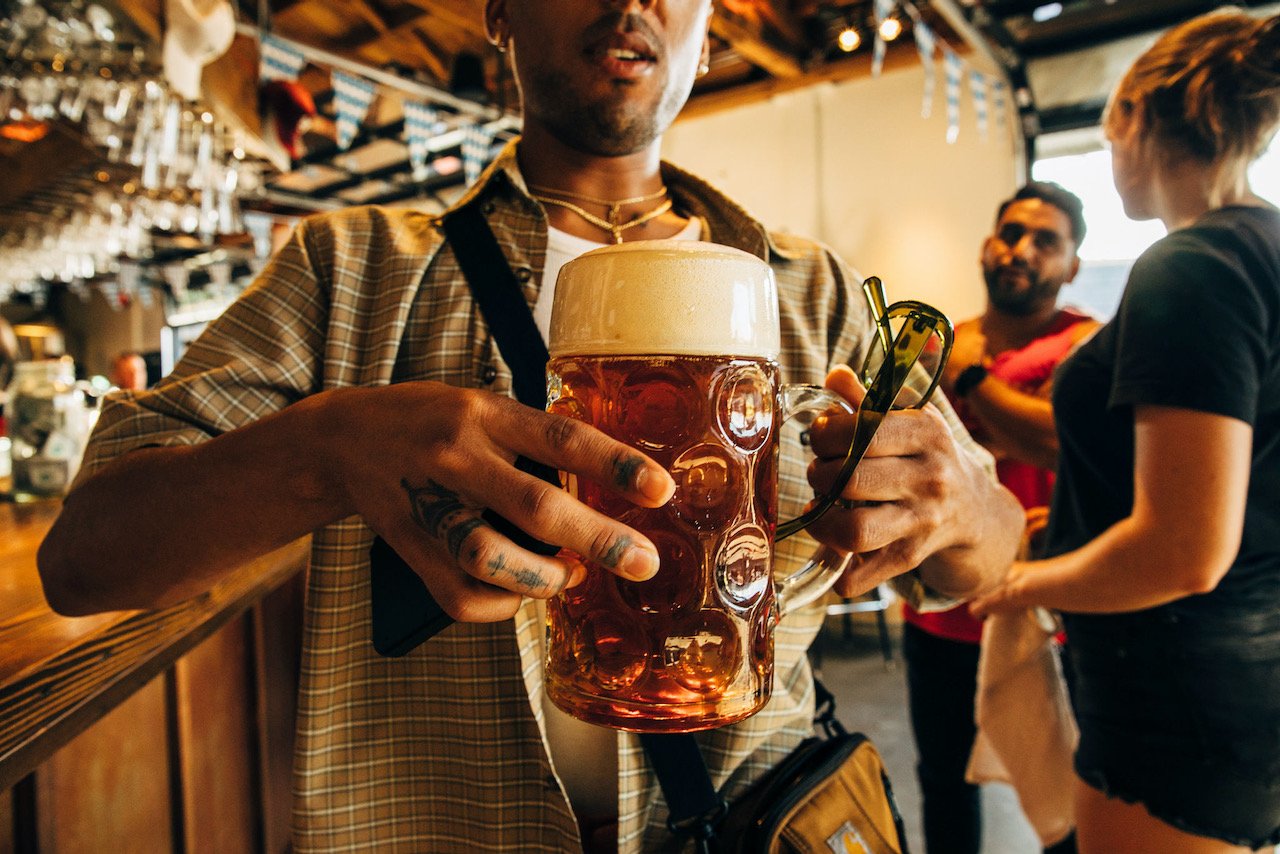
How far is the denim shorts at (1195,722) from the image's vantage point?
126 cm

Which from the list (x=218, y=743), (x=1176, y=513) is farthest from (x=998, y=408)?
(x=218, y=743)

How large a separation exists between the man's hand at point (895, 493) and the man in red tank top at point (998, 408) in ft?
4.92

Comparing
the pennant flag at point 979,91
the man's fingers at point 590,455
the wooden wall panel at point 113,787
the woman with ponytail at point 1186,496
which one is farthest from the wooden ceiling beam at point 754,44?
the man's fingers at point 590,455

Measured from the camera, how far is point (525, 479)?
1.67 feet

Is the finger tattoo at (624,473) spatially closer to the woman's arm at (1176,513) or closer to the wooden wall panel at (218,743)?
the woman's arm at (1176,513)

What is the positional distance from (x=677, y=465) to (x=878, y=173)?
17.6 feet

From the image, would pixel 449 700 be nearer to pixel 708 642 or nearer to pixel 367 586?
pixel 367 586

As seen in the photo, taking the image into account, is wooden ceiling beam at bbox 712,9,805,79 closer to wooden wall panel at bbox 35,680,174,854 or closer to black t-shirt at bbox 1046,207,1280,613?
black t-shirt at bbox 1046,207,1280,613

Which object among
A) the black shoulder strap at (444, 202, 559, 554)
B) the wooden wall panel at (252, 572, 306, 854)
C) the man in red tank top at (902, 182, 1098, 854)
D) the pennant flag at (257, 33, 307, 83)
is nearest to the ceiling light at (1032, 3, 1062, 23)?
the man in red tank top at (902, 182, 1098, 854)

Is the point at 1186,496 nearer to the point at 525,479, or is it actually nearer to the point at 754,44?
the point at 525,479

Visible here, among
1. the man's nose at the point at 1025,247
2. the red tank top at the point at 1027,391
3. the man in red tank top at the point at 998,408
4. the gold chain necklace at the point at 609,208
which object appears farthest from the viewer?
the man's nose at the point at 1025,247

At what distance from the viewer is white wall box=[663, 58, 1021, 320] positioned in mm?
5043

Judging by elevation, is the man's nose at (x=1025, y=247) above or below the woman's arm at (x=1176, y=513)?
above

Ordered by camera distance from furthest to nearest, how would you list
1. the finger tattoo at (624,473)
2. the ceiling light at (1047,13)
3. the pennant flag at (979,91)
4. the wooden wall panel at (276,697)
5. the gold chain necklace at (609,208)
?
the ceiling light at (1047,13) → the pennant flag at (979,91) → the wooden wall panel at (276,697) → the gold chain necklace at (609,208) → the finger tattoo at (624,473)
